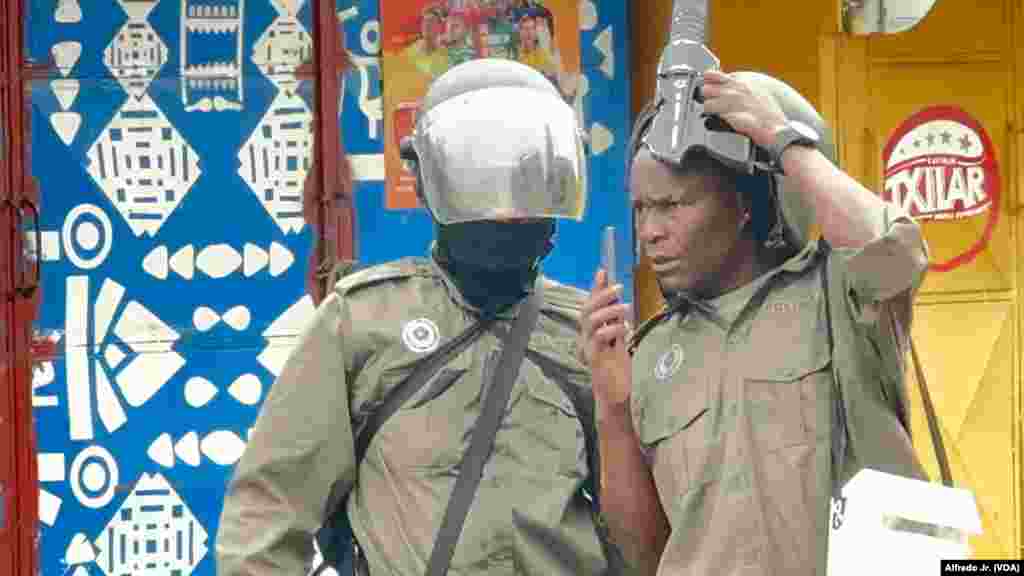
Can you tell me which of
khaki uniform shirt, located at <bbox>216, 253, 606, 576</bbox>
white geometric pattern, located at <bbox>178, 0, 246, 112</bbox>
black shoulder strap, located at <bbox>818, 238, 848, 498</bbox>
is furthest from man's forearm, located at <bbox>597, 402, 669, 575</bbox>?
white geometric pattern, located at <bbox>178, 0, 246, 112</bbox>

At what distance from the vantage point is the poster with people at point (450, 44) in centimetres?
594

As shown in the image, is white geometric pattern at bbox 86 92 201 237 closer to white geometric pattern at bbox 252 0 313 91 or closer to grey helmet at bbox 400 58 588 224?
white geometric pattern at bbox 252 0 313 91

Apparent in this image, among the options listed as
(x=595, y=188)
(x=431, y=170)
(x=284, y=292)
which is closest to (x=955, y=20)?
(x=595, y=188)

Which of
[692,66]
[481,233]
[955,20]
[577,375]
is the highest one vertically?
[955,20]

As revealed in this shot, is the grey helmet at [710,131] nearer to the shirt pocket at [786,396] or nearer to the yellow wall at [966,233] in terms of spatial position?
the shirt pocket at [786,396]

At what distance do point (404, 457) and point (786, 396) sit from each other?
671 millimetres

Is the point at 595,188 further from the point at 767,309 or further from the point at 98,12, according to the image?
the point at 767,309

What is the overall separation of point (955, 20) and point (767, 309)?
3.72 m

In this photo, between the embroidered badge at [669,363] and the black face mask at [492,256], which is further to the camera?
the black face mask at [492,256]

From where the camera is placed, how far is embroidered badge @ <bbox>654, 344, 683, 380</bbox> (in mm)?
2979

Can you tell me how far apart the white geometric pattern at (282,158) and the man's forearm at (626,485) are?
3048 mm

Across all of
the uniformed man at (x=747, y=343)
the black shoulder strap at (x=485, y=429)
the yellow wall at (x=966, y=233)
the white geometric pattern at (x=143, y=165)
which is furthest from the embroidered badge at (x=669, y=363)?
the yellow wall at (x=966, y=233)

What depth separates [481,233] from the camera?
324 cm

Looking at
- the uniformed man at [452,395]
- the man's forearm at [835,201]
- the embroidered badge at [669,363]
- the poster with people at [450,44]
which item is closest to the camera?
the man's forearm at [835,201]
